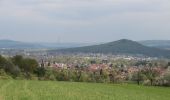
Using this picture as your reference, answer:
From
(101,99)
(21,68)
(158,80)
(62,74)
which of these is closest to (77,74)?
(62,74)

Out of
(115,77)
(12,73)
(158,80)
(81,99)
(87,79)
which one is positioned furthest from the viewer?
(115,77)

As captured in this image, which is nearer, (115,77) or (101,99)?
(101,99)

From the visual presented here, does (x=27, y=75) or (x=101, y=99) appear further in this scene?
(x=27, y=75)

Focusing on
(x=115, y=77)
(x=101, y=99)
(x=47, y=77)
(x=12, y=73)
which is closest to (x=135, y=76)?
(x=115, y=77)

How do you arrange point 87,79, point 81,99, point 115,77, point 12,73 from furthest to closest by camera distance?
1. point 115,77
2. point 87,79
3. point 12,73
4. point 81,99

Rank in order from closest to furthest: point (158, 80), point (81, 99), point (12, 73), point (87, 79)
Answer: point (81, 99) → point (158, 80) → point (12, 73) → point (87, 79)

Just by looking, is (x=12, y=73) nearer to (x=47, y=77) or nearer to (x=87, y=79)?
(x=47, y=77)

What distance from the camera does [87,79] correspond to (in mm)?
96312

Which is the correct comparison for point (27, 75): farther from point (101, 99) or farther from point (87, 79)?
point (101, 99)

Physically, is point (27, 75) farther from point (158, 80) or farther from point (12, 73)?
point (158, 80)

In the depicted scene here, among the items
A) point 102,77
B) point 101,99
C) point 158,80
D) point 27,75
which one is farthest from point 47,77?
point 101,99

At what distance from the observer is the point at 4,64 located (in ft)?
307

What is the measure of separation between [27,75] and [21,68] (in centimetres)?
1158

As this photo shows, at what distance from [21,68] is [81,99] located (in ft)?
247
